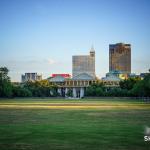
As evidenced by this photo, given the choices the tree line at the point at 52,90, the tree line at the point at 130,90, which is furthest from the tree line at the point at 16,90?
the tree line at the point at 130,90

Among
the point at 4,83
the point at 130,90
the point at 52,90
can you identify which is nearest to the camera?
the point at 4,83

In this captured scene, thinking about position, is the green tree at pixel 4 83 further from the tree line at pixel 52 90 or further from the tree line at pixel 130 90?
the tree line at pixel 130 90

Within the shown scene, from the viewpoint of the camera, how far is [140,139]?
1834 cm

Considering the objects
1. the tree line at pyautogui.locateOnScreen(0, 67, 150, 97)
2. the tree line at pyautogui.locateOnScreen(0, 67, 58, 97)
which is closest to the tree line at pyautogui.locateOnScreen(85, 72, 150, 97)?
the tree line at pyautogui.locateOnScreen(0, 67, 150, 97)

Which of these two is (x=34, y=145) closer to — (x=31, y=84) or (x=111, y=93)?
(x=111, y=93)

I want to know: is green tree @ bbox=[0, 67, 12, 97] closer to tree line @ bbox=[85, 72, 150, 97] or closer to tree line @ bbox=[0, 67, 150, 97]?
tree line @ bbox=[0, 67, 150, 97]

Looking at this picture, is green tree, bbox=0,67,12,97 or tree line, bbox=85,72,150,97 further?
green tree, bbox=0,67,12,97

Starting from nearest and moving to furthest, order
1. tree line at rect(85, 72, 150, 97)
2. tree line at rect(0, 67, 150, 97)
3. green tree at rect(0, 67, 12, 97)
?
tree line at rect(85, 72, 150, 97) < tree line at rect(0, 67, 150, 97) < green tree at rect(0, 67, 12, 97)

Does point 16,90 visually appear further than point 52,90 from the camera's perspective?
No

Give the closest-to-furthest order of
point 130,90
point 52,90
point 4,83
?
point 4,83
point 130,90
point 52,90

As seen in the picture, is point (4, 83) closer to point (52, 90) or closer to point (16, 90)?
point (16, 90)

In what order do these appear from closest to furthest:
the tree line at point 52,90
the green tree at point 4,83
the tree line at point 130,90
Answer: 1. the tree line at point 130,90
2. the tree line at point 52,90
3. the green tree at point 4,83

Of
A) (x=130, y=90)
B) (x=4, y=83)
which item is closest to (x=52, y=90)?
(x=130, y=90)

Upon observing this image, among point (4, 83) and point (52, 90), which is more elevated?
point (4, 83)
